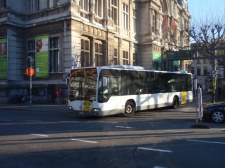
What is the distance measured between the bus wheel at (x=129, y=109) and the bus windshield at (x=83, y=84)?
264cm

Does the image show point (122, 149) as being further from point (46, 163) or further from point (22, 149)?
point (22, 149)

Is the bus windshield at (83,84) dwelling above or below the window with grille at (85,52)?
below

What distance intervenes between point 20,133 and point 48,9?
61.4 feet

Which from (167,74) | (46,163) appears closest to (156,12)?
(167,74)

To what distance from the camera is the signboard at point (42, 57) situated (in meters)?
26.9

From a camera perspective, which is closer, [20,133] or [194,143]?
[194,143]

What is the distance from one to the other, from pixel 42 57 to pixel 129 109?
44.5ft

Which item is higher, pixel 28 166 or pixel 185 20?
pixel 185 20

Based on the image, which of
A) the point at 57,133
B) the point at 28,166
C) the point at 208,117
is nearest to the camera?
the point at 28,166

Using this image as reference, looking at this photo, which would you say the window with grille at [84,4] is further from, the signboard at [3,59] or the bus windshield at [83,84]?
the bus windshield at [83,84]

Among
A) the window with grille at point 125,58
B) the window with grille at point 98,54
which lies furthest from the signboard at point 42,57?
the window with grille at point 125,58

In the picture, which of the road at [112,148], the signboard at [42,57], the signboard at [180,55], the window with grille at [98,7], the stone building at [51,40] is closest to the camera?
the road at [112,148]

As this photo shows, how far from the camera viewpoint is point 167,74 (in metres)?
20.3

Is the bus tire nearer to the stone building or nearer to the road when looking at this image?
the stone building
